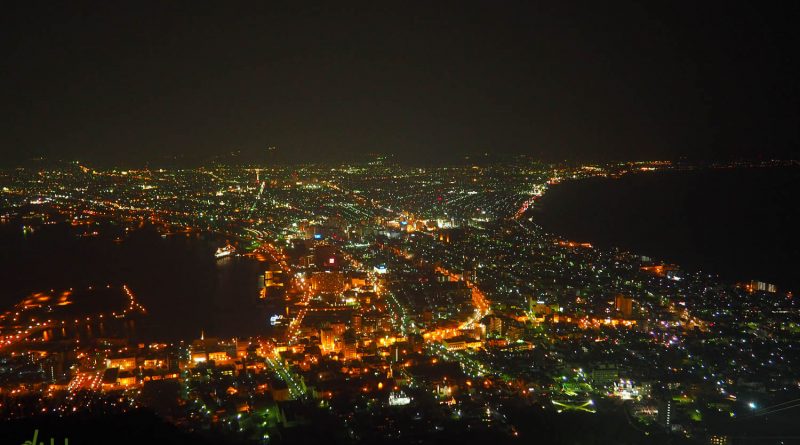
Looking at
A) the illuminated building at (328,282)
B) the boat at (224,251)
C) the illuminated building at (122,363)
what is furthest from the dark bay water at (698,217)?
the illuminated building at (122,363)

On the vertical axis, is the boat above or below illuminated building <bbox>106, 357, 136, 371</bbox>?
above

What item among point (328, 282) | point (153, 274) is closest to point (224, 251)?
point (153, 274)

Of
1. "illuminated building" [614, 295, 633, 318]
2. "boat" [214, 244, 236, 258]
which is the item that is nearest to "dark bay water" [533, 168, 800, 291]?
"illuminated building" [614, 295, 633, 318]

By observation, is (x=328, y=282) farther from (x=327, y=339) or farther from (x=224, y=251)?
(x=224, y=251)

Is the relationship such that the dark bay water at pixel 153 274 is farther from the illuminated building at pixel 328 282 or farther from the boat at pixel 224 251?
the illuminated building at pixel 328 282

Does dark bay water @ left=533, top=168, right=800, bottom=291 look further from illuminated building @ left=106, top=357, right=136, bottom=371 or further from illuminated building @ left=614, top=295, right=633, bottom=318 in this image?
illuminated building @ left=106, top=357, right=136, bottom=371

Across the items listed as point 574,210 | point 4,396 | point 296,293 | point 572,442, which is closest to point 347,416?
point 572,442
